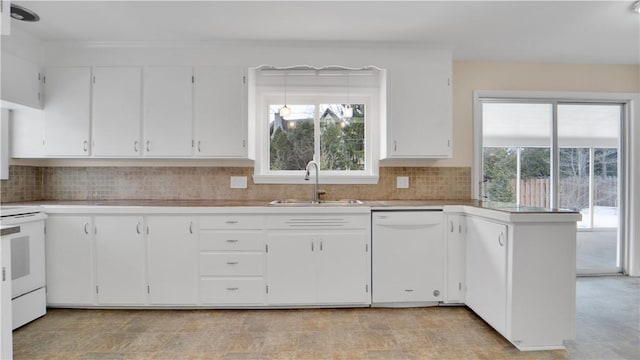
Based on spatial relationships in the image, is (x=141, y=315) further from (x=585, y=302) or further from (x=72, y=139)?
(x=585, y=302)

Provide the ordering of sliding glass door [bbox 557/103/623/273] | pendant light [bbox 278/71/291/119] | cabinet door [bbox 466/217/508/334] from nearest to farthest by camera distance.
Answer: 1. cabinet door [bbox 466/217/508/334]
2. pendant light [bbox 278/71/291/119]
3. sliding glass door [bbox 557/103/623/273]

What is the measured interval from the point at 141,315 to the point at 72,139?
175cm

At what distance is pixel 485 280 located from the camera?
7.77 ft

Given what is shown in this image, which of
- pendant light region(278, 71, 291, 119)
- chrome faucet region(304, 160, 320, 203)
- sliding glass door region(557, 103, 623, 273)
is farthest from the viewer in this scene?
sliding glass door region(557, 103, 623, 273)

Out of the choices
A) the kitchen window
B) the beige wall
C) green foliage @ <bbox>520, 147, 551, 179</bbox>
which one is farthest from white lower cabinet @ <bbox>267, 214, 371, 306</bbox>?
green foliage @ <bbox>520, 147, 551, 179</bbox>

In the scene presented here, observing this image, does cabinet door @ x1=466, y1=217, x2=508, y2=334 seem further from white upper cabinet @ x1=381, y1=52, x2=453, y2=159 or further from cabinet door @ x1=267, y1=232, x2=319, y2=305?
cabinet door @ x1=267, y1=232, x2=319, y2=305

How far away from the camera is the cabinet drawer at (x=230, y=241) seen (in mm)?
2625

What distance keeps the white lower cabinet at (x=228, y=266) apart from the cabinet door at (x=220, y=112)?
0.71 meters

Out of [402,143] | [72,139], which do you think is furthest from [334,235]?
[72,139]

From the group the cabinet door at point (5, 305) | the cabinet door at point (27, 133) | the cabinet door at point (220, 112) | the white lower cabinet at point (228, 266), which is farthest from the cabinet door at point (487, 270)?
the cabinet door at point (27, 133)

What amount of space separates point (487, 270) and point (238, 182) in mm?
2378

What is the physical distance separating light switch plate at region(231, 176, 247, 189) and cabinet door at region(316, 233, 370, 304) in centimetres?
110

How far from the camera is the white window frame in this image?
3.30 m

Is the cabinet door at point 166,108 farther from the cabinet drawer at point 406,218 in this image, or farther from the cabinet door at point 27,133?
the cabinet drawer at point 406,218
